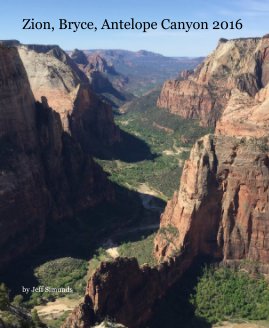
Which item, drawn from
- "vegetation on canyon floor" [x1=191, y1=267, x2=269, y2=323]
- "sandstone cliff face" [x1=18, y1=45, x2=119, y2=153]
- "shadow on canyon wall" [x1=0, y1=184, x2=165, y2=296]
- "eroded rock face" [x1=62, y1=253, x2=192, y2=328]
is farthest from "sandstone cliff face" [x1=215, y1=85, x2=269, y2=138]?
"sandstone cliff face" [x1=18, y1=45, x2=119, y2=153]

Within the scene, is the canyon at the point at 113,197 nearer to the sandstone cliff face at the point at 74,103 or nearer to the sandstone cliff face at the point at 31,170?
the sandstone cliff face at the point at 31,170

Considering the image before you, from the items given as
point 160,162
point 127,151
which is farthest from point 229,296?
point 127,151

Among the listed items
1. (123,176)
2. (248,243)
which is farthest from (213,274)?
(123,176)

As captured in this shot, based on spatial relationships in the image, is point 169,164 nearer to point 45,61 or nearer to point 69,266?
point 45,61

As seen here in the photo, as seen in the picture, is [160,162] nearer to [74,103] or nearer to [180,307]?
[74,103]

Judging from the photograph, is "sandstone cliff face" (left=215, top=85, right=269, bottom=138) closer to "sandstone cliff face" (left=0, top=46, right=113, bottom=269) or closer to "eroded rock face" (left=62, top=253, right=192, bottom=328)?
"sandstone cliff face" (left=0, top=46, right=113, bottom=269)

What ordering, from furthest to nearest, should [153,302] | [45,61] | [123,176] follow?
1. [45,61]
2. [123,176]
3. [153,302]
